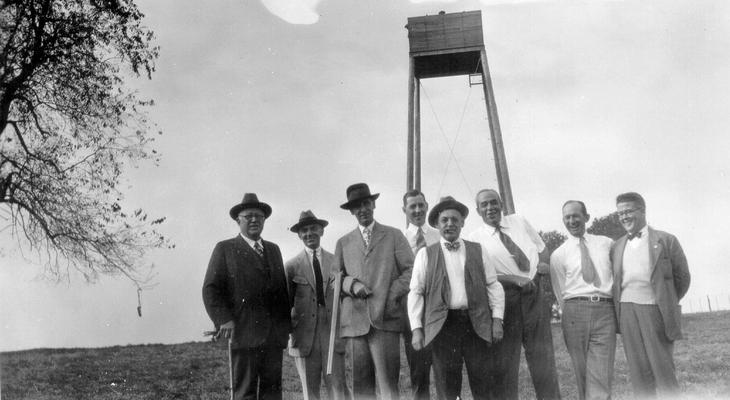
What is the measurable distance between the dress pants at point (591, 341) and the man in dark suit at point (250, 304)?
2316mm

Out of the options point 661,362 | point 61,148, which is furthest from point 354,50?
point 661,362

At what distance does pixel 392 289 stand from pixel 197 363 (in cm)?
672

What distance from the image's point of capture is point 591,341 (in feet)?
Result: 15.6

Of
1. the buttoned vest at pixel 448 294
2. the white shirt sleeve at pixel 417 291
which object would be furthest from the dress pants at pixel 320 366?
the buttoned vest at pixel 448 294

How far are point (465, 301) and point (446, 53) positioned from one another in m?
7.17

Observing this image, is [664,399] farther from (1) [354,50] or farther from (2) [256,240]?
(1) [354,50]

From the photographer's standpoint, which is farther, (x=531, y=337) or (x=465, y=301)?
(x=531, y=337)

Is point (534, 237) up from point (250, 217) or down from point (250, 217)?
down

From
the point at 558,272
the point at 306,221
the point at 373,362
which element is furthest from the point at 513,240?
the point at 306,221

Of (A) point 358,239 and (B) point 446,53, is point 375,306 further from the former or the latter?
(B) point 446,53

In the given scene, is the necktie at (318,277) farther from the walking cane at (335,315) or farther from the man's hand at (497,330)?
the man's hand at (497,330)

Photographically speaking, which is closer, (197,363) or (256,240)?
(256,240)

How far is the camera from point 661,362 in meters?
4.52

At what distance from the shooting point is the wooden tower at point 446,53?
1053 cm
